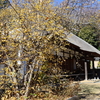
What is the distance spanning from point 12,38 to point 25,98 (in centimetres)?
193

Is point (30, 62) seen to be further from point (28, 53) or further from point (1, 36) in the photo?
point (1, 36)

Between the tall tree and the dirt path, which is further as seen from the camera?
the dirt path

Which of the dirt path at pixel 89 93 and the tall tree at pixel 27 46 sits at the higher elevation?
the tall tree at pixel 27 46

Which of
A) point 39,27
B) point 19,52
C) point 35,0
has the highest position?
point 35,0

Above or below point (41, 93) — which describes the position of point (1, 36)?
above

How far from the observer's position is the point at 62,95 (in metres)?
6.04

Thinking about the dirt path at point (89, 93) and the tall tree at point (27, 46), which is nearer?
the tall tree at point (27, 46)

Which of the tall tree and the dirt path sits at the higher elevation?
the tall tree

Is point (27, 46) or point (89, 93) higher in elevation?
point (27, 46)

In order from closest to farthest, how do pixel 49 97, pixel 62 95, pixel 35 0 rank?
pixel 49 97
pixel 62 95
pixel 35 0

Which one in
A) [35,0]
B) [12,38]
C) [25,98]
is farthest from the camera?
[35,0]

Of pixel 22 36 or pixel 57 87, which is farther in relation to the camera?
pixel 57 87

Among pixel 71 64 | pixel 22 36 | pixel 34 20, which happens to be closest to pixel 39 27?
pixel 34 20

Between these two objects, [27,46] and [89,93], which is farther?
[89,93]
